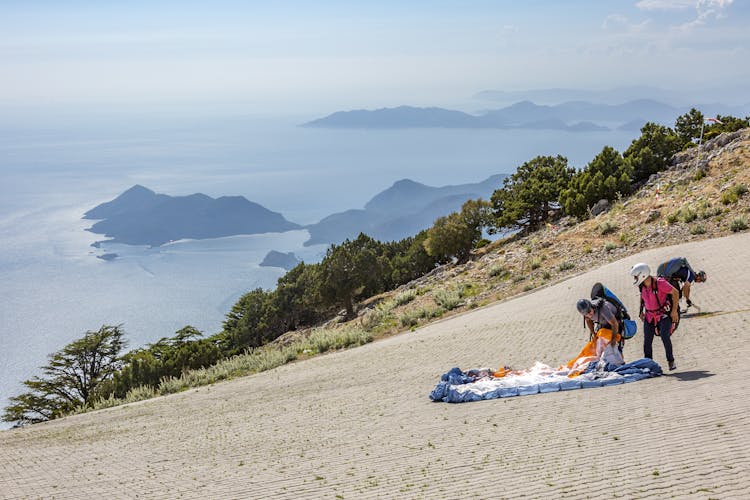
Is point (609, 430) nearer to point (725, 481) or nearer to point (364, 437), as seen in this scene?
point (725, 481)

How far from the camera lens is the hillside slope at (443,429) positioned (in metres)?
6.09

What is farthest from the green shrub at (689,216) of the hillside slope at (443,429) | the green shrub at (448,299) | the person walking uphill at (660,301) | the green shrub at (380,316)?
the person walking uphill at (660,301)

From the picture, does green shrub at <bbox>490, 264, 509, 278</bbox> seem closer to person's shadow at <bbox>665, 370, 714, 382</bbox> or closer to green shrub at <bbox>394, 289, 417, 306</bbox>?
green shrub at <bbox>394, 289, 417, 306</bbox>

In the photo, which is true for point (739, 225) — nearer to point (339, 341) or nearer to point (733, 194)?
point (733, 194)

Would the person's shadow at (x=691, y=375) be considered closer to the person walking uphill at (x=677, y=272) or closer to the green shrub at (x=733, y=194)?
the person walking uphill at (x=677, y=272)

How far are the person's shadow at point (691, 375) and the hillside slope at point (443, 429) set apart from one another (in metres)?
0.03

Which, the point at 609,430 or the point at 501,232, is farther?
the point at 501,232

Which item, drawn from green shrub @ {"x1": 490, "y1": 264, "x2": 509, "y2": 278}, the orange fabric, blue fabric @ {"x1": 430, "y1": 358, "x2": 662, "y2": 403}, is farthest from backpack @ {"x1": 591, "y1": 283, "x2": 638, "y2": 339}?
green shrub @ {"x1": 490, "y1": 264, "x2": 509, "y2": 278}

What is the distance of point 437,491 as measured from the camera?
6.25m

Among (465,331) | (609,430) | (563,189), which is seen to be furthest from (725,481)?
(563,189)

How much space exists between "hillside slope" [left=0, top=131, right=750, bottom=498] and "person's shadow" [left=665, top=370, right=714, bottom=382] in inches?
1.1

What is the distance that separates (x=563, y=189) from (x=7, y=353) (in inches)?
5786

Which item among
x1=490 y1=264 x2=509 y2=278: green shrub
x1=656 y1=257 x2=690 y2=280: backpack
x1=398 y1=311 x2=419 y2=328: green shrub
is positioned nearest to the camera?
x1=656 y1=257 x2=690 y2=280: backpack

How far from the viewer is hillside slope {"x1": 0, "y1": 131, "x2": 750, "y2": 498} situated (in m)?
6.09
